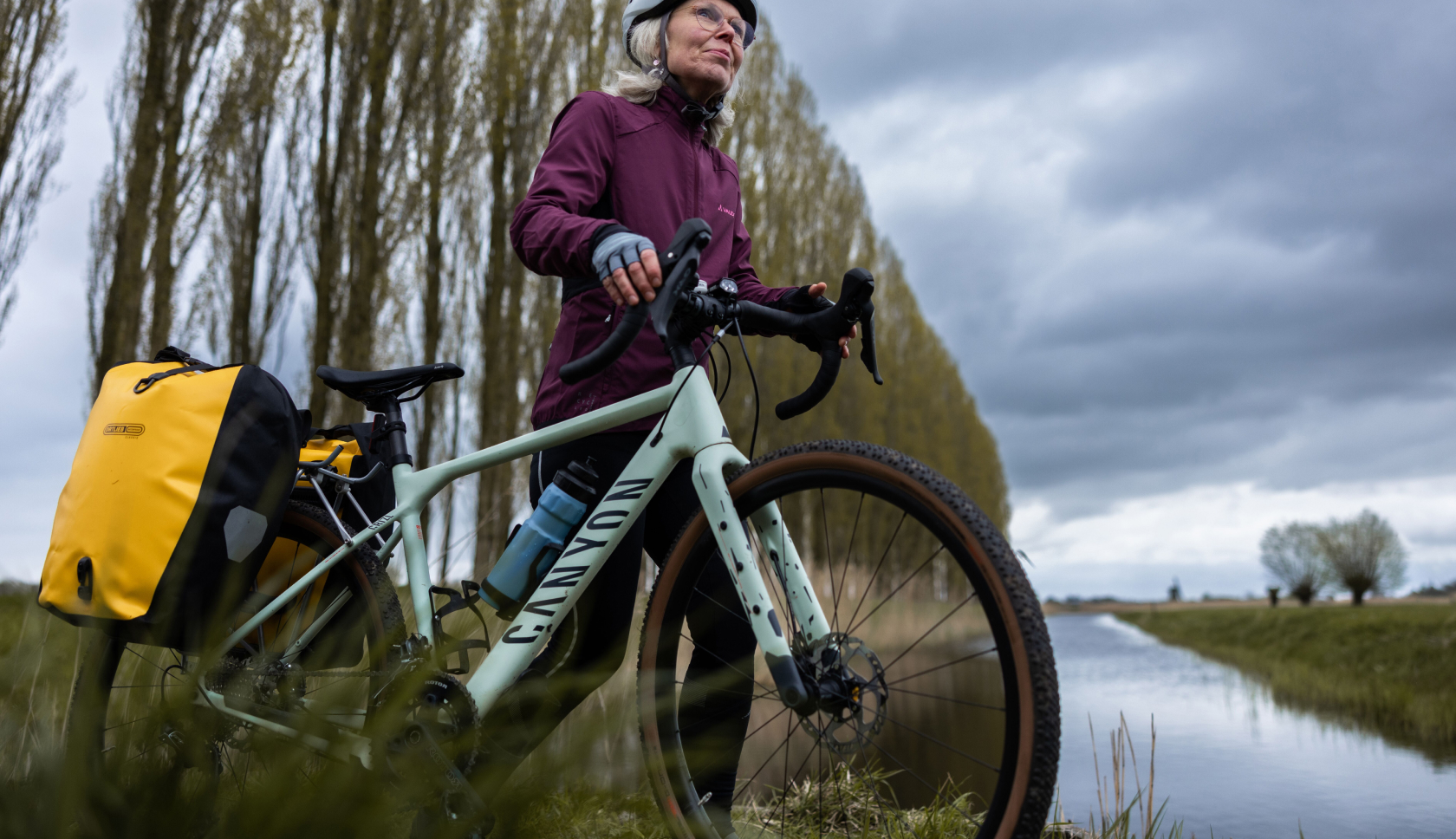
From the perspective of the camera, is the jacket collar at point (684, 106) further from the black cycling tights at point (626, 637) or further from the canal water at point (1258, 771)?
Result: the canal water at point (1258, 771)

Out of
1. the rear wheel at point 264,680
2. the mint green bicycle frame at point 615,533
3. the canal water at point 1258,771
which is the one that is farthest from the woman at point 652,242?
the canal water at point 1258,771

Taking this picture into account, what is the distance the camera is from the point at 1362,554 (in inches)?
1044

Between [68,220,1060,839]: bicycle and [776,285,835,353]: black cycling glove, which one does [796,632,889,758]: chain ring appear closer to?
[68,220,1060,839]: bicycle

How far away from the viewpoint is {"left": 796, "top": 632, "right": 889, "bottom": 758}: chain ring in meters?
1.44

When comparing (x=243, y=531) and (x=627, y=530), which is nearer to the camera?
(x=627, y=530)

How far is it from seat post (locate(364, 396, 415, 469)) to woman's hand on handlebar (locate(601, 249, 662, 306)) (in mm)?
782

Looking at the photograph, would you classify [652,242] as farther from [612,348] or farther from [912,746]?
[912,746]

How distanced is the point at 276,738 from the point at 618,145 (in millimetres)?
1376

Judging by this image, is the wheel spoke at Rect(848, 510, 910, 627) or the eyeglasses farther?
the eyeglasses

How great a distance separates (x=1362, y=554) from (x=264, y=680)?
30875mm

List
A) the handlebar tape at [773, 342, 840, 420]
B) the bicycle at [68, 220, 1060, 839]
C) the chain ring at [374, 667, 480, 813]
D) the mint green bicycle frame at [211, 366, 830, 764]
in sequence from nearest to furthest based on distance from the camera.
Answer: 1. the bicycle at [68, 220, 1060, 839]
2. the mint green bicycle frame at [211, 366, 830, 764]
3. the chain ring at [374, 667, 480, 813]
4. the handlebar tape at [773, 342, 840, 420]

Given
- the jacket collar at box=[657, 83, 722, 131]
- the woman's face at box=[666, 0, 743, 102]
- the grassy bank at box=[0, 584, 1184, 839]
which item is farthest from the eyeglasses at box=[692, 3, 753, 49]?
the grassy bank at box=[0, 584, 1184, 839]

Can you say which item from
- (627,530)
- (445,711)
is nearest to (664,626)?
(627,530)

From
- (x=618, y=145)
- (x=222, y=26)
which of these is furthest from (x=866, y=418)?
(x=618, y=145)
